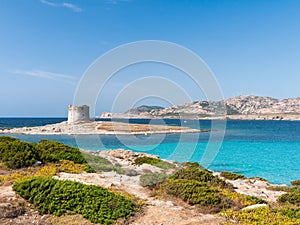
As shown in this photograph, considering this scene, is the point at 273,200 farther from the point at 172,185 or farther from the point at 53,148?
the point at 53,148

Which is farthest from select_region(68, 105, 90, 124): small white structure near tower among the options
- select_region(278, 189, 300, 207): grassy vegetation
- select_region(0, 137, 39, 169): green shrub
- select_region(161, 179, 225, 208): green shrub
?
select_region(278, 189, 300, 207): grassy vegetation

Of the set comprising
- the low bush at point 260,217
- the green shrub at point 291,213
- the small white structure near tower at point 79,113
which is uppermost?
the small white structure near tower at point 79,113

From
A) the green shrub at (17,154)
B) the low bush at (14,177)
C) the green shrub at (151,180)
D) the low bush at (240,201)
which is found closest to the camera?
the low bush at (240,201)

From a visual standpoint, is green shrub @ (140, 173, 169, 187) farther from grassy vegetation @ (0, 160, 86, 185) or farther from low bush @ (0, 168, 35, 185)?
low bush @ (0, 168, 35, 185)

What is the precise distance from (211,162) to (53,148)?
65.1 feet

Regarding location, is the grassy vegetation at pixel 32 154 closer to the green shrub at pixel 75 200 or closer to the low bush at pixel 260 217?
the green shrub at pixel 75 200

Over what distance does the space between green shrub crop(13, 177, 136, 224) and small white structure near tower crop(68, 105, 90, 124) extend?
54.0 m

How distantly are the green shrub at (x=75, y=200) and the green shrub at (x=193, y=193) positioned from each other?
82.9 inches

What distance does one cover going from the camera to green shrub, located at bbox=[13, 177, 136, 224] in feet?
25.5

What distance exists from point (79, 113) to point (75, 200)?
5645cm

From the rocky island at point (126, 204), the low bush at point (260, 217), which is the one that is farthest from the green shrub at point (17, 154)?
the low bush at point (260, 217)

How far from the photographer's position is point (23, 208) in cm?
796

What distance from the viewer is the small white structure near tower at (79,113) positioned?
203 feet

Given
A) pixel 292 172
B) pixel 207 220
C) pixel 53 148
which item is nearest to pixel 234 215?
pixel 207 220
